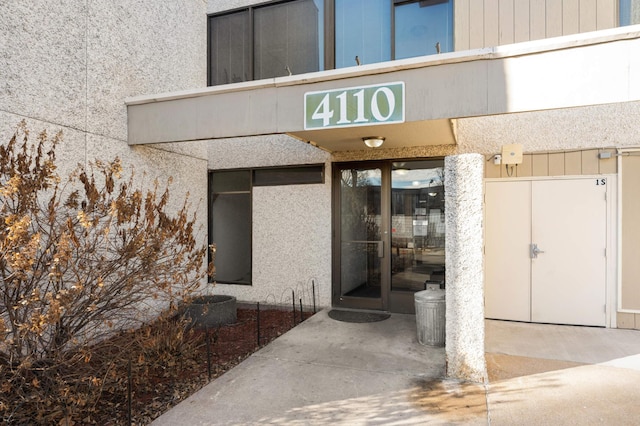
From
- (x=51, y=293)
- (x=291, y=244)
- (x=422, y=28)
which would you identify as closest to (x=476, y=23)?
(x=422, y=28)

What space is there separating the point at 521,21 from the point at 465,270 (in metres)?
4.52

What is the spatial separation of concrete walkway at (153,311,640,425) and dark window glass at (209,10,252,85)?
532cm

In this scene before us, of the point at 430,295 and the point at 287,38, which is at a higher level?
the point at 287,38

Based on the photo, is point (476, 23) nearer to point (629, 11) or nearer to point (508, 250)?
point (629, 11)

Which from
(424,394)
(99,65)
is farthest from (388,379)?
(99,65)

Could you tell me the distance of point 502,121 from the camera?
6262mm

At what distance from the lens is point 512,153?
19.9ft

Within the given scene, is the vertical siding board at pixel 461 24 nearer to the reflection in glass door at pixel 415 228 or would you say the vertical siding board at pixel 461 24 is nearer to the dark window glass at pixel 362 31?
the dark window glass at pixel 362 31

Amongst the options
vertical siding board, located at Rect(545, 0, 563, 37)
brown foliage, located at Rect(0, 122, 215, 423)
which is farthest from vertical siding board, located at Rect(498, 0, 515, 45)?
brown foliage, located at Rect(0, 122, 215, 423)

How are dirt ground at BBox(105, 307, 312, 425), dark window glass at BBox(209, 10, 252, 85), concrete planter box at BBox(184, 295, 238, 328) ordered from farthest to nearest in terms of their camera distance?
dark window glass at BBox(209, 10, 252, 85)
concrete planter box at BBox(184, 295, 238, 328)
dirt ground at BBox(105, 307, 312, 425)

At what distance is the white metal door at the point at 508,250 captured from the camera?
629 cm

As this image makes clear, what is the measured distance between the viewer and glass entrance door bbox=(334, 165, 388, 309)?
6883 mm

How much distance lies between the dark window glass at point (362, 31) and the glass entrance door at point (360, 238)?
1979mm

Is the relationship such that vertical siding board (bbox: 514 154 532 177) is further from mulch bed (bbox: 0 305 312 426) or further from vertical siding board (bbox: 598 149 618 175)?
mulch bed (bbox: 0 305 312 426)
